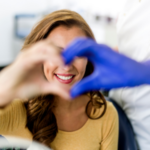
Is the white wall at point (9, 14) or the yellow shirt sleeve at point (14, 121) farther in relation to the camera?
the white wall at point (9, 14)

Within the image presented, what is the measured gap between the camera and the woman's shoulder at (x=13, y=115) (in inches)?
19.1

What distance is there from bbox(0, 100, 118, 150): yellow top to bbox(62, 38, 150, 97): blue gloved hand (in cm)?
29

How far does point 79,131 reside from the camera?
60 centimetres

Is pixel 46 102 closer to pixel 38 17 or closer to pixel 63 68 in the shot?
pixel 63 68

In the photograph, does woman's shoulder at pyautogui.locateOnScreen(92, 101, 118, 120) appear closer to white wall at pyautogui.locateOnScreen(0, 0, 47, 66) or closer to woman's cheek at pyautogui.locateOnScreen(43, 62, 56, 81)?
woman's cheek at pyautogui.locateOnScreen(43, 62, 56, 81)

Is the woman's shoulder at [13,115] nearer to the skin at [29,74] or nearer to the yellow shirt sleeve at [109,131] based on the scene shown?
the skin at [29,74]

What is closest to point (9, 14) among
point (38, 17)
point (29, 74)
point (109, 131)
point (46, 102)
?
point (38, 17)

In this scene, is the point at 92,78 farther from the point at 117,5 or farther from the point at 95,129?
the point at 117,5

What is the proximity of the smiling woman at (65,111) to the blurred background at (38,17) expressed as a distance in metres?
1.19

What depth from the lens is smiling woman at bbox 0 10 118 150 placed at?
1.68ft

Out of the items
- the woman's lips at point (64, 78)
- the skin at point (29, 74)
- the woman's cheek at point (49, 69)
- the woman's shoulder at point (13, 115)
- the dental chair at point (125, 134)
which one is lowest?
the dental chair at point (125, 134)

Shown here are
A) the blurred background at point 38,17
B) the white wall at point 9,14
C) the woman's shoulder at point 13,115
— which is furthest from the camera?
the white wall at point 9,14

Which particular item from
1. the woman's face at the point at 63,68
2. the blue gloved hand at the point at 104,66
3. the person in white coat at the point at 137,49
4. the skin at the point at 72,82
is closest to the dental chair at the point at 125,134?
the person in white coat at the point at 137,49

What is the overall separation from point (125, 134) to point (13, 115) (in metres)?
0.39
